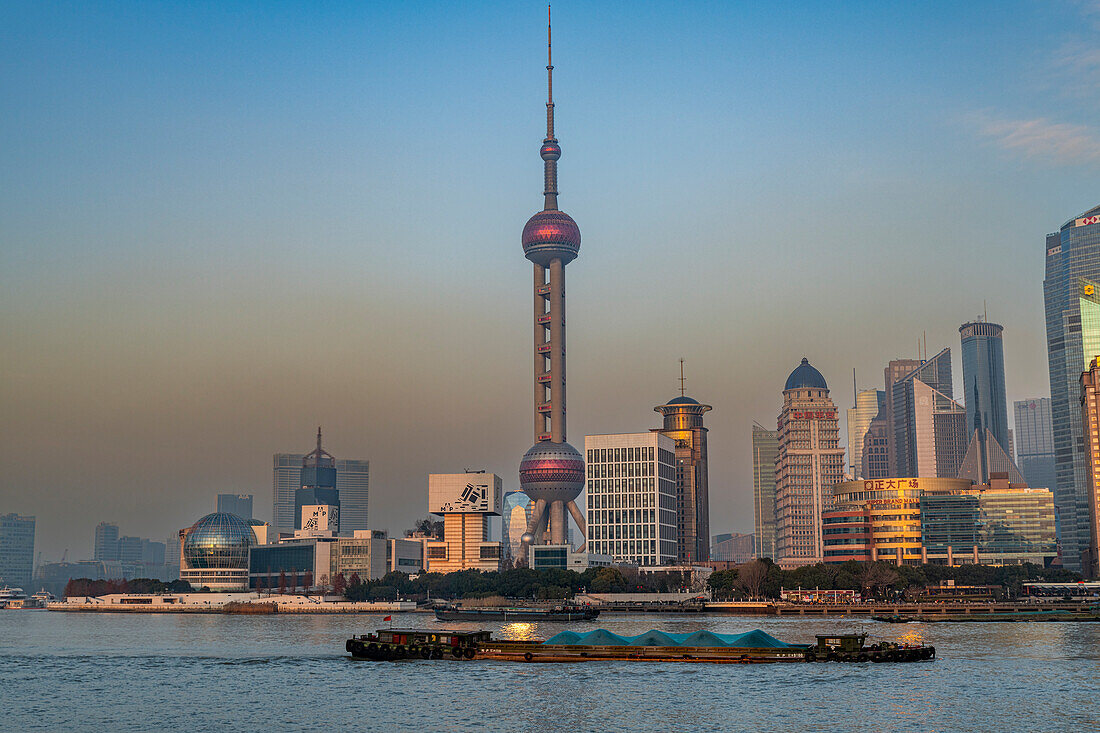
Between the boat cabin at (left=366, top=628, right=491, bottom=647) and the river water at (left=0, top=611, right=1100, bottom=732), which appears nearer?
the river water at (left=0, top=611, right=1100, bottom=732)

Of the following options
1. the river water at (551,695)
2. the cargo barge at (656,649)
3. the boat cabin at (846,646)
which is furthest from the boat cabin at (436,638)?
the boat cabin at (846,646)

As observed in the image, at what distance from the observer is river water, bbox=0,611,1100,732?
96312 mm

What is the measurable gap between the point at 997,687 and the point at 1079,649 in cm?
4961

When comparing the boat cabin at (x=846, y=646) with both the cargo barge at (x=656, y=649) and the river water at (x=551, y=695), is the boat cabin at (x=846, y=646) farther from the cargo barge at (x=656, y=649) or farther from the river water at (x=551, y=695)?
the river water at (x=551, y=695)

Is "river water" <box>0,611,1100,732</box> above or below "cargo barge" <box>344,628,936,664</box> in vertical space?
below

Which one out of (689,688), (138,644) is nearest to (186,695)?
(689,688)

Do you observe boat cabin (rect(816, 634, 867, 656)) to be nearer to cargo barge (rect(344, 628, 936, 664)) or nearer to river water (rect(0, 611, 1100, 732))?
cargo barge (rect(344, 628, 936, 664))

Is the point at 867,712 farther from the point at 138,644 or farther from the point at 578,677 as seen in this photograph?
the point at 138,644

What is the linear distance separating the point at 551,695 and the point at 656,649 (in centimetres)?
3010

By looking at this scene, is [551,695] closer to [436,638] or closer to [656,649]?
[656,649]

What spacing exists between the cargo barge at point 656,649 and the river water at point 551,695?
267 centimetres

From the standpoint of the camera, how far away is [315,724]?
97.1 meters

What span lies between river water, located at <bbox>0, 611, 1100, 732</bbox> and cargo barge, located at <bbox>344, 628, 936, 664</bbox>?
267cm

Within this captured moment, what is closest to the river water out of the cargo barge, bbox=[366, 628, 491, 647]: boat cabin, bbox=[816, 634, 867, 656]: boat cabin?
the cargo barge
